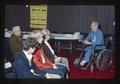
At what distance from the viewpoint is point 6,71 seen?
200 centimetres

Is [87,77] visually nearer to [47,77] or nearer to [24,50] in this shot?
[47,77]

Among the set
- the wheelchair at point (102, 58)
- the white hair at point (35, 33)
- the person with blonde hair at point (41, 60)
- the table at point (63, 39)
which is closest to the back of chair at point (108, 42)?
the wheelchair at point (102, 58)

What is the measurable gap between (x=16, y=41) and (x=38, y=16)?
0.28 meters

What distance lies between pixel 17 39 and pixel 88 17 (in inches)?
24.6

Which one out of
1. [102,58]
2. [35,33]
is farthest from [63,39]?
[102,58]

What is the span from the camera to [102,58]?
1988 mm

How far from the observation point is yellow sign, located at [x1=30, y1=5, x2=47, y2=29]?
6.46 feet

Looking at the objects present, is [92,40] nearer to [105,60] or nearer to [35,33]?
[105,60]

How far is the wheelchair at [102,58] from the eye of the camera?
6.44 ft

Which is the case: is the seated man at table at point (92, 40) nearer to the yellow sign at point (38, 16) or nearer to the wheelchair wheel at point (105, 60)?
the wheelchair wheel at point (105, 60)

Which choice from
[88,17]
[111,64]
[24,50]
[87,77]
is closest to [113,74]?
[111,64]
